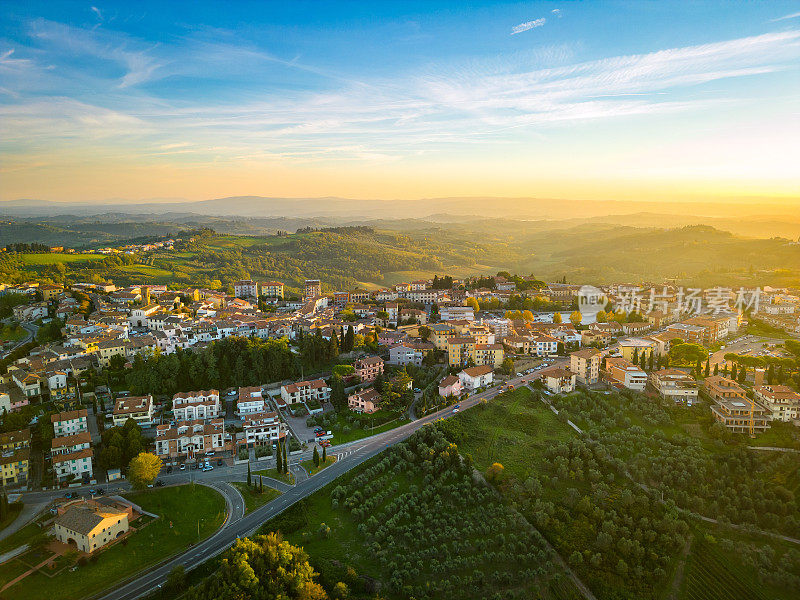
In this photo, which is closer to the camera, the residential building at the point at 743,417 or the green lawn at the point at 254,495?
the green lawn at the point at 254,495

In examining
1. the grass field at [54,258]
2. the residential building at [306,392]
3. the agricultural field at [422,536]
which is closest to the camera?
the agricultural field at [422,536]

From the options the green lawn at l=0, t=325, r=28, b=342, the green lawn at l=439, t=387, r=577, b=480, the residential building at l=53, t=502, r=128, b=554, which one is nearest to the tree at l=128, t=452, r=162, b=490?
the residential building at l=53, t=502, r=128, b=554

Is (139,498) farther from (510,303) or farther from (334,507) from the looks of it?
(510,303)

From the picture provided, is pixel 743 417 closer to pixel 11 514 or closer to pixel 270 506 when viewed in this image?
pixel 270 506

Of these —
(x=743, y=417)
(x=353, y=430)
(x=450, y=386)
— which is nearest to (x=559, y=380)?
(x=450, y=386)

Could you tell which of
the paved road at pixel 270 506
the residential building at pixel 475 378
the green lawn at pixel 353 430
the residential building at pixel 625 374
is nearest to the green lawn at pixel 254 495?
the paved road at pixel 270 506

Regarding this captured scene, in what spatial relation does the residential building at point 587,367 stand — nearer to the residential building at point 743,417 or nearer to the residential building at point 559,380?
the residential building at point 559,380
